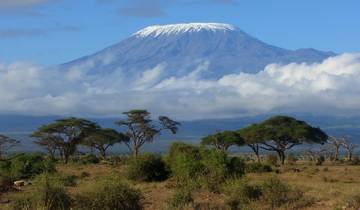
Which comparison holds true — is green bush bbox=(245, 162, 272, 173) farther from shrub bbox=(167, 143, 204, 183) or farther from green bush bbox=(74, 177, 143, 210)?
green bush bbox=(74, 177, 143, 210)

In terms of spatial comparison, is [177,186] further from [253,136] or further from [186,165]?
[253,136]

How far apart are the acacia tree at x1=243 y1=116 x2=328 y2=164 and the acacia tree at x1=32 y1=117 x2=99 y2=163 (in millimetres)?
20502

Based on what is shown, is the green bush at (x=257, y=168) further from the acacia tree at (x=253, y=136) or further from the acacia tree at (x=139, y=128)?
the acacia tree at (x=139, y=128)

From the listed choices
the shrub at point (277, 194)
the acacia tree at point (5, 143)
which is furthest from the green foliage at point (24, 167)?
the acacia tree at point (5, 143)

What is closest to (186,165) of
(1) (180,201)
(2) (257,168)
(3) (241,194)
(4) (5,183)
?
(4) (5,183)

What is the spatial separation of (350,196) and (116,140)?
63.8 meters

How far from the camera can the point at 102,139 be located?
278ft

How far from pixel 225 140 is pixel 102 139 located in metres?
15.1

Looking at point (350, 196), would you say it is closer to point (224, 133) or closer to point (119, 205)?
point (119, 205)

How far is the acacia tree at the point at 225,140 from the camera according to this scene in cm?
8044

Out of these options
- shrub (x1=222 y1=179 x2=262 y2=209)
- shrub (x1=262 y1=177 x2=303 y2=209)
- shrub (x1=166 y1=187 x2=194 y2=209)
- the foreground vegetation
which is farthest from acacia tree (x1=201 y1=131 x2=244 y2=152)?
shrub (x1=166 y1=187 x2=194 y2=209)

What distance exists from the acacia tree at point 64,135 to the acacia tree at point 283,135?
67.3 feet

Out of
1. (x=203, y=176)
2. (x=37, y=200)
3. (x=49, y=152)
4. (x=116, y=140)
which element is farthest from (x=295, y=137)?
(x=37, y=200)

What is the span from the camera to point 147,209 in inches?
970
